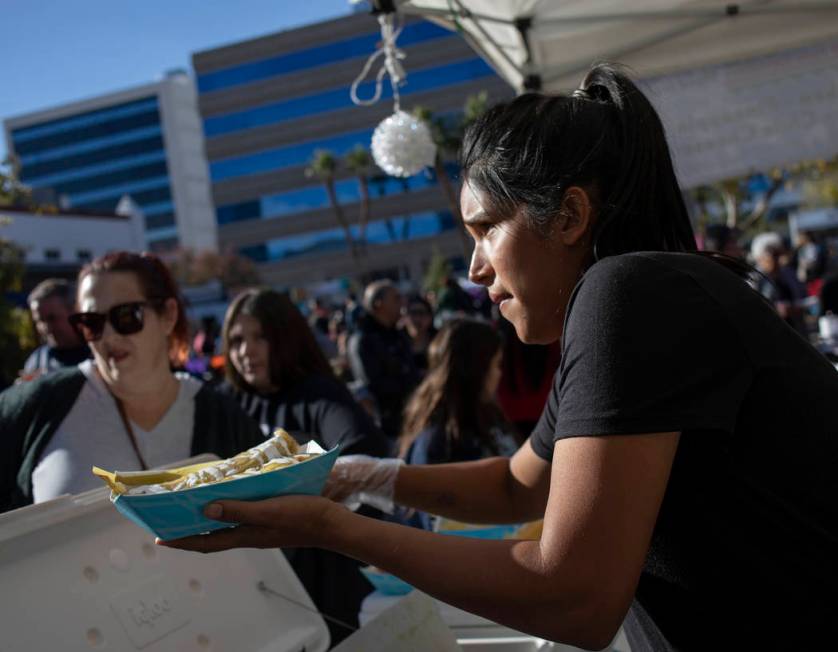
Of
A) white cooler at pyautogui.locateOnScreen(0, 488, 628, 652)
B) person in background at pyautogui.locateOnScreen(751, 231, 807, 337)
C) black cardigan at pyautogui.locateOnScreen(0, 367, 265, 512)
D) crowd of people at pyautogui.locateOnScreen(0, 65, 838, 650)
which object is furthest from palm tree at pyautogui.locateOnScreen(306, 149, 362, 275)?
crowd of people at pyautogui.locateOnScreen(0, 65, 838, 650)

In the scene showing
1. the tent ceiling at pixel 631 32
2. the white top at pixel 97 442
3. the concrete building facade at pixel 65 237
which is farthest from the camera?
the concrete building facade at pixel 65 237

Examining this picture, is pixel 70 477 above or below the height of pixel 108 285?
→ below

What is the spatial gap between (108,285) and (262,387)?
3.45ft

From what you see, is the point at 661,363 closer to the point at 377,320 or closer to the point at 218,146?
the point at 377,320

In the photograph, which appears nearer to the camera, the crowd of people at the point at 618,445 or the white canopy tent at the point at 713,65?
the crowd of people at the point at 618,445

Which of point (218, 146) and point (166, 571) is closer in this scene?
point (166, 571)

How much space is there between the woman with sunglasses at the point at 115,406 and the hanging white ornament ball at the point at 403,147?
0.78m

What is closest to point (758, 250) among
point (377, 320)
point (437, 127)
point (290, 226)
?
point (377, 320)

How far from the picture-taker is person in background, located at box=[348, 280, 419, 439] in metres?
6.31

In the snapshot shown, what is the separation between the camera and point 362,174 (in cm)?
4403

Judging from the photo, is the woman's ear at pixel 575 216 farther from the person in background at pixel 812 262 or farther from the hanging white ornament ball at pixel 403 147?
the person in background at pixel 812 262

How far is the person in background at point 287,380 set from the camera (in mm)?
2904

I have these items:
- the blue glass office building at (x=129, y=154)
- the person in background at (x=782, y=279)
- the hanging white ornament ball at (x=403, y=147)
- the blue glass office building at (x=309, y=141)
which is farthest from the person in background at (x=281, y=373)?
the blue glass office building at (x=129, y=154)

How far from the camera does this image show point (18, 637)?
47.9 inches
